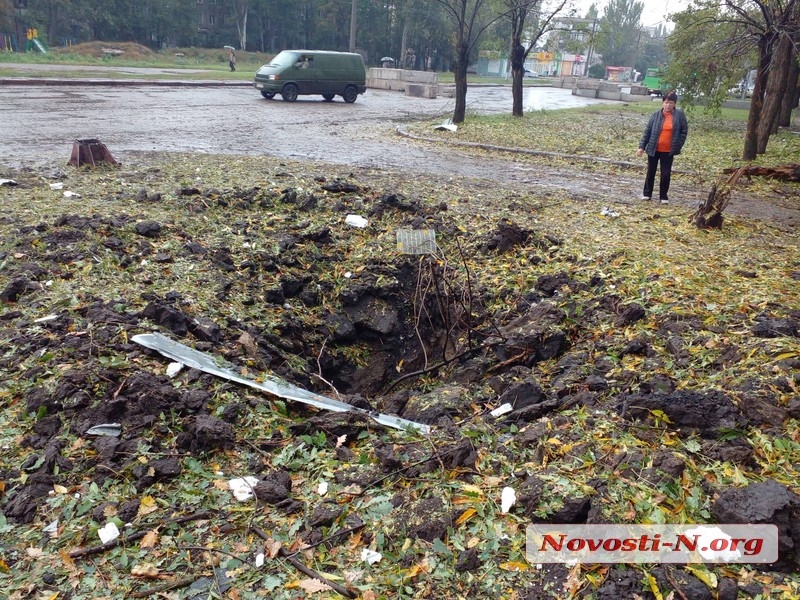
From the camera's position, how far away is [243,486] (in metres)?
3.41

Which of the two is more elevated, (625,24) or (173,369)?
(625,24)

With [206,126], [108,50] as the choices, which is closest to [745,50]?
[206,126]

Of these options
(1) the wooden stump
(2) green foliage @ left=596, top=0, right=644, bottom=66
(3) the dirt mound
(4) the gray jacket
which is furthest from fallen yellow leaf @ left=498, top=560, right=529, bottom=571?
(2) green foliage @ left=596, top=0, right=644, bottom=66

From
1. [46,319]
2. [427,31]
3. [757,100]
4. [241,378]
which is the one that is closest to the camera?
[241,378]

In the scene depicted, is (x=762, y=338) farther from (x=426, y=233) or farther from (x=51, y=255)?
(x=51, y=255)

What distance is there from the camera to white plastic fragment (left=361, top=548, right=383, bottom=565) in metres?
2.94

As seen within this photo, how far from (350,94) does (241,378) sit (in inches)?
927

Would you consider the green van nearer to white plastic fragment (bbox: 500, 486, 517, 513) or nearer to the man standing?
the man standing

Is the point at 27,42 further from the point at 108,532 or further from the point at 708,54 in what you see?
the point at 108,532

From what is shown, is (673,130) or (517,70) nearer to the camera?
(673,130)

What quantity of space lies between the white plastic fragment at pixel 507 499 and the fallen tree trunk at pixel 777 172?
10406 mm

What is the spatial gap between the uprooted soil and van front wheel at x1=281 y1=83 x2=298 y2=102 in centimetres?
1801

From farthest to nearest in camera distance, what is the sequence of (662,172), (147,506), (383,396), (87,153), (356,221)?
(87,153), (662,172), (356,221), (383,396), (147,506)

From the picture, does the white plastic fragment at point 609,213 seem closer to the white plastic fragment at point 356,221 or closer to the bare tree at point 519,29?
the white plastic fragment at point 356,221
